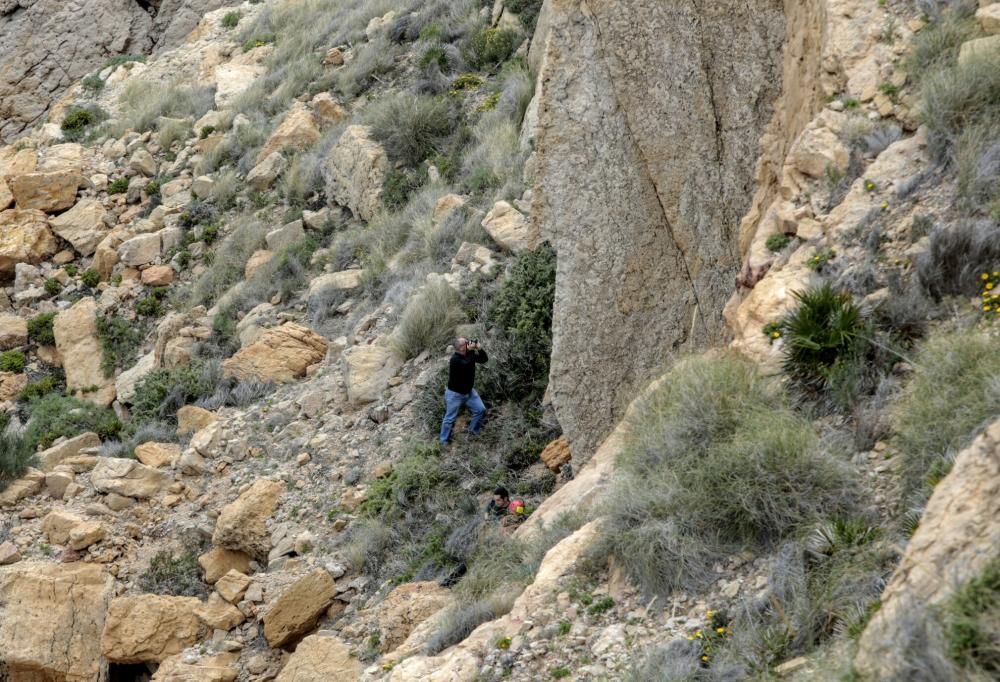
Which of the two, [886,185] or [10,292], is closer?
[886,185]

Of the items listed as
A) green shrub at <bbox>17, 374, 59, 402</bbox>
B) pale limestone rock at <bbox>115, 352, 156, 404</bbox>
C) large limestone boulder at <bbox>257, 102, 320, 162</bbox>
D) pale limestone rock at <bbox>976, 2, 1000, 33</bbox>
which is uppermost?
pale limestone rock at <bbox>976, 2, 1000, 33</bbox>

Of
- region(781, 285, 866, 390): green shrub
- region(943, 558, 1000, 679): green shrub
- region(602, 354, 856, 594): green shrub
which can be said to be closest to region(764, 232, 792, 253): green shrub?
region(781, 285, 866, 390): green shrub

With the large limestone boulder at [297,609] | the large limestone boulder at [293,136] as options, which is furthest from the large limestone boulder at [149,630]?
the large limestone boulder at [293,136]

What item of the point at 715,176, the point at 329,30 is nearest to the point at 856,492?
the point at 715,176

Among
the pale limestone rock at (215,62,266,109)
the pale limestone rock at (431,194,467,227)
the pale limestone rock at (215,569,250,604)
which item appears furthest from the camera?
the pale limestone rock at (215,62,266,109)

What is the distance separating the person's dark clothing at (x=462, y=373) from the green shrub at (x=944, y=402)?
5.97m

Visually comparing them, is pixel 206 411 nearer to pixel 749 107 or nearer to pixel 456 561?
pixel 456 561

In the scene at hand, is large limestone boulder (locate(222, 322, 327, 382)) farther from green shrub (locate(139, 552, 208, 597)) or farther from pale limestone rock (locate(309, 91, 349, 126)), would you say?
pale limestone rock (locate(309, 91, 349, 126))

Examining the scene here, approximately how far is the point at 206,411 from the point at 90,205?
8.16 metres

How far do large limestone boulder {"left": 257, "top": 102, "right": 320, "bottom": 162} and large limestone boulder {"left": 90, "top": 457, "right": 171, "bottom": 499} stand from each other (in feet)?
26.7

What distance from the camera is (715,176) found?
830 cm

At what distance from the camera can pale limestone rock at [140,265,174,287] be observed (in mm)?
17000

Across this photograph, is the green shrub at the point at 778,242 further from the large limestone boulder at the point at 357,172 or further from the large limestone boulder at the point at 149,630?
the large limestone boulder at the point at 357,172

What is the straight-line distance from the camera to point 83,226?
18.5m
